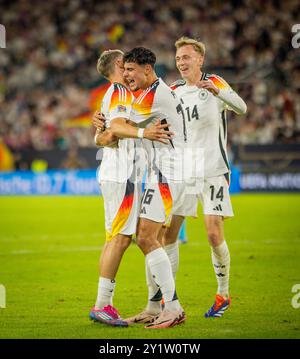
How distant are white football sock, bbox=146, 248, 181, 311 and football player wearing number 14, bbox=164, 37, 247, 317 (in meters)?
0.75

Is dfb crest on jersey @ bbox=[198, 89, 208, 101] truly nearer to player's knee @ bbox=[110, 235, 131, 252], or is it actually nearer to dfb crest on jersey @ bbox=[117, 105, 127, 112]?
dfb crest on jersey @ bbox=[117, 105, 127, 112]

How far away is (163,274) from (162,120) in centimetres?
140

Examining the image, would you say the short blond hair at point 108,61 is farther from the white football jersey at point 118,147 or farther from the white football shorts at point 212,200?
the white football shorts at point 212,200

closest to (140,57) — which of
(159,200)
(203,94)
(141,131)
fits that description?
(141,131)

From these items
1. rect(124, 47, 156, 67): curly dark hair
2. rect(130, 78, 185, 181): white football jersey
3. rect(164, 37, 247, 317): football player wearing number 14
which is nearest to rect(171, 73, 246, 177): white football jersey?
rect(164, 37, 247, 317): football player wearing number 14

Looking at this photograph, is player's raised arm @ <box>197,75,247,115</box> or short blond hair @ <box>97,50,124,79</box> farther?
player's raised arm @ <box>197,75,247,115</box>

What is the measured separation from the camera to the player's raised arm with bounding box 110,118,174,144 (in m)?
6.98

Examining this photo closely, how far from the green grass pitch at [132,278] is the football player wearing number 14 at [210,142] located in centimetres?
59

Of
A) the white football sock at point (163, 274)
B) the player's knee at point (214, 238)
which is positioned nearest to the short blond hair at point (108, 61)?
the white football sock at point (163, 274)

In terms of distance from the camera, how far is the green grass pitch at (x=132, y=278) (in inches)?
283

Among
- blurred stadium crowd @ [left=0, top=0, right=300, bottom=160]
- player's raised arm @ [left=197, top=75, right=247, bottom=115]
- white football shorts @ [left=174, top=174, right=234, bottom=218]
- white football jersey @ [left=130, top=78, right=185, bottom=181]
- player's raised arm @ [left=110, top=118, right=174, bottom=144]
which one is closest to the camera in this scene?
player's raised arm @ [left=110, top=118, right=174, bottom=144]

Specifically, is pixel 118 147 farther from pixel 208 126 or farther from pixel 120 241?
pixel 208 126
